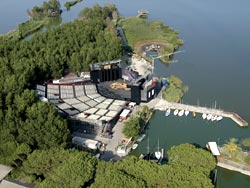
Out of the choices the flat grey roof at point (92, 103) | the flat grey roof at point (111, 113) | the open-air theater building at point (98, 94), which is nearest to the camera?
the open-air theater building at point (98, 94)

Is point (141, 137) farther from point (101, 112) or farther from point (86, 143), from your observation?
point (86, 143)

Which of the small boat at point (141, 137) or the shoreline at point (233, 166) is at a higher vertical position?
the small boat at point (141, 137)

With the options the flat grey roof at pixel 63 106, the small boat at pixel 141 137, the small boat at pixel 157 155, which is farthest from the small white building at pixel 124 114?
the small boat at pixel 157 155

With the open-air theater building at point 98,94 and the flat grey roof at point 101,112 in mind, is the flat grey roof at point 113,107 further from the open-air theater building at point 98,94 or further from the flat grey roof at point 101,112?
the flat grey roof at point 101,112


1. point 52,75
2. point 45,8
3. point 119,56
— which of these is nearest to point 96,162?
point 52,75

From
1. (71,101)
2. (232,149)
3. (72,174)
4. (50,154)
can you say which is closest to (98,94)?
(71,101)

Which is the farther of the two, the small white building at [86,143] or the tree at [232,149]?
the small white building at [86,143]

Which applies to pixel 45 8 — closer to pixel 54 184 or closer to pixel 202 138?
pixel 202 138
